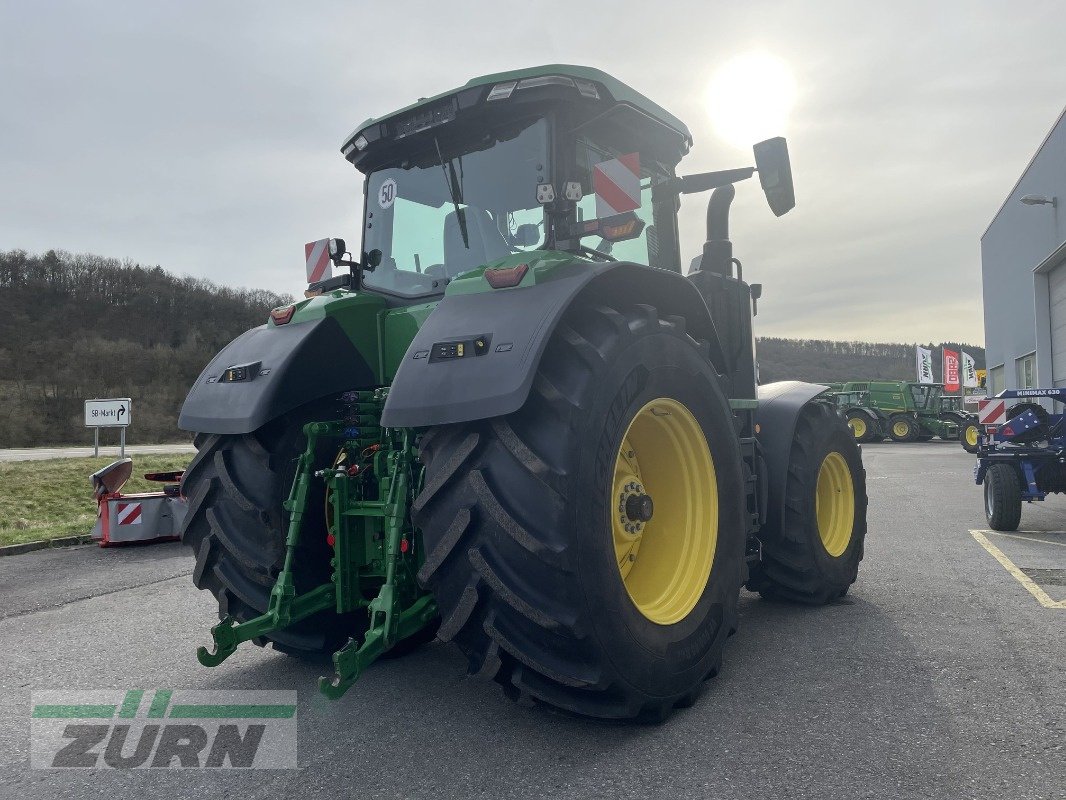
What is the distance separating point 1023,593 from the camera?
512cm

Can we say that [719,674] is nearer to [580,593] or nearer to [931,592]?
[580,593]

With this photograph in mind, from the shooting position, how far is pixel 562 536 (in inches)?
99.0

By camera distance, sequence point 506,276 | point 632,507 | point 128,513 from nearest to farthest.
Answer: point 506,276 → point 632,507 → point 128,513

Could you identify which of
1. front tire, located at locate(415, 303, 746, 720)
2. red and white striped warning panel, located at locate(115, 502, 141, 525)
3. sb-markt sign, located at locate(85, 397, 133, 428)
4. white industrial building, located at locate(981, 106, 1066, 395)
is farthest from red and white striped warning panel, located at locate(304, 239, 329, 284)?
white industrial building, located at locate(981, 106, 1066, 395)

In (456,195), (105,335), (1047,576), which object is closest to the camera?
(456,195)

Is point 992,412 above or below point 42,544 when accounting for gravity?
above

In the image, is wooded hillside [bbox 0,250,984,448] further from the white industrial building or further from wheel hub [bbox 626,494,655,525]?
wheel hub [bbox 626,494,655,525]

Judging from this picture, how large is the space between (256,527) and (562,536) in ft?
4.79

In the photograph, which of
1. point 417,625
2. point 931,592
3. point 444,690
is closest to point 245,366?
point 417,625

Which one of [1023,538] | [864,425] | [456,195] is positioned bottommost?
[1023,538]

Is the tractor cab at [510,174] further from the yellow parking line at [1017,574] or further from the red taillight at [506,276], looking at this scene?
the yellow parking line at [1017,574]

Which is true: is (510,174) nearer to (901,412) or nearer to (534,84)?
(534,84)

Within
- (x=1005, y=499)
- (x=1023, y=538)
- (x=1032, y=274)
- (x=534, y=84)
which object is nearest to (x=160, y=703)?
(x=534, y=84)

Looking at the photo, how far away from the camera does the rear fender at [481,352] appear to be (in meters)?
2.54
